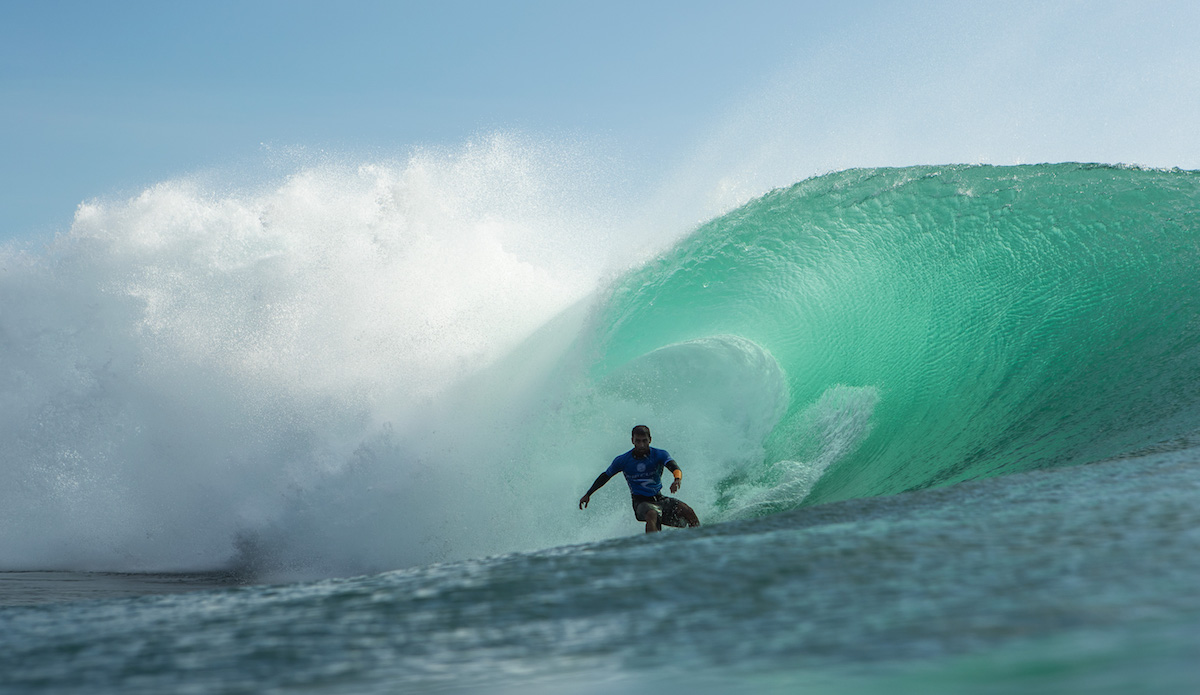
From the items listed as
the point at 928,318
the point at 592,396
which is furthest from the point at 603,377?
the point at 928,318

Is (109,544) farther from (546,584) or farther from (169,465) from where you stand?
(546,584)

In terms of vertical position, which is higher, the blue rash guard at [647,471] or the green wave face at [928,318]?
the green wave face at [928,318]

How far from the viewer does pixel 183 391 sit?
36.0ft

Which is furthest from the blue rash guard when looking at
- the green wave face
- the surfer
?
the green wave face

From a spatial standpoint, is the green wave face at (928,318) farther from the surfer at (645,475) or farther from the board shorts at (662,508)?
the surfer at (645,475)

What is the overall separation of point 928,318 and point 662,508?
13.3ft

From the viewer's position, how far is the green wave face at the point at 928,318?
765cm

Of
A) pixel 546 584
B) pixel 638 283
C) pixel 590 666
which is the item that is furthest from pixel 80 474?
pixel 590 666

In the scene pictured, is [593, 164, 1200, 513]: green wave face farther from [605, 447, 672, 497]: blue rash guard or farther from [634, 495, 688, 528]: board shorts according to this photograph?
[605, 447, 672, 497]: blue rash guard

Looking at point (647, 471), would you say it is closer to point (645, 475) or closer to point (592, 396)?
point (645, 475)

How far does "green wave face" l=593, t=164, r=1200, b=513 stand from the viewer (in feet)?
25.1

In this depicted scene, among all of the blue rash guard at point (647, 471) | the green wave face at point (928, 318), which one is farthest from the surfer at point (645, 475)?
the green wave face at point (928, 318)

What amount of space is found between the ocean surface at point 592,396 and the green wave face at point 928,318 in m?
0.03

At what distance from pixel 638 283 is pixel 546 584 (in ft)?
26.0
